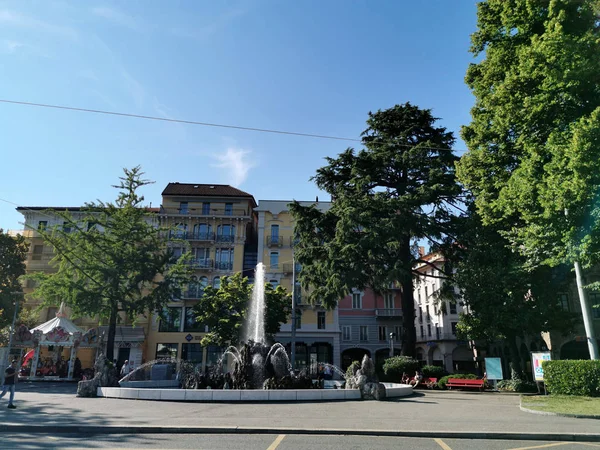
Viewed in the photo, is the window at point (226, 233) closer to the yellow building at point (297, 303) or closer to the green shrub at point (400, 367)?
the yellow building at point (297, 303)

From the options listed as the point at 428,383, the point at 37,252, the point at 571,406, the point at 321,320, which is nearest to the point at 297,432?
the point at 571,406

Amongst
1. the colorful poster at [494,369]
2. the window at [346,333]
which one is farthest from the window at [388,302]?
the colorful poster at [494,369]

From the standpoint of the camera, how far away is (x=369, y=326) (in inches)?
1895

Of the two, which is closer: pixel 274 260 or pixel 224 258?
pixel 224 258

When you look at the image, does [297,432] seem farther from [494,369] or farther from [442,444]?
[494,369]

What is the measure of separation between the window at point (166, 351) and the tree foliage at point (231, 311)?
8.33 metres

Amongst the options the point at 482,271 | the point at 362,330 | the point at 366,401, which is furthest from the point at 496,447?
the point at 362,330

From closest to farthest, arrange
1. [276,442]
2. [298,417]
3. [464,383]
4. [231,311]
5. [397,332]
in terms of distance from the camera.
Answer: [276,442], [298,417], [464,383], [231,311], [397,332]

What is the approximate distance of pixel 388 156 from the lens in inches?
1091

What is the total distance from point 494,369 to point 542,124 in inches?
525

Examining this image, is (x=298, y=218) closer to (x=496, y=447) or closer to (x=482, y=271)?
(x=482, y=271)

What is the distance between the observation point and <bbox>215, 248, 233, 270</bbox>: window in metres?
45.2

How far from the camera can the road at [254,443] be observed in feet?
26.0

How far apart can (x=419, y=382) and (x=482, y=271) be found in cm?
763
